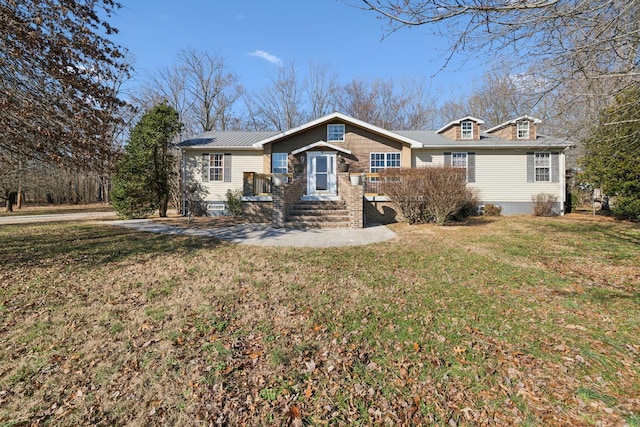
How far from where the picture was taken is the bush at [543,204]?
13891mm

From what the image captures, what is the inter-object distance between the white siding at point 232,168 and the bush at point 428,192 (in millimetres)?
7741

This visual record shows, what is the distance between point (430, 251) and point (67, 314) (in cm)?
670

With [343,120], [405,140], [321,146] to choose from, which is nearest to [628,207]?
[405,140]

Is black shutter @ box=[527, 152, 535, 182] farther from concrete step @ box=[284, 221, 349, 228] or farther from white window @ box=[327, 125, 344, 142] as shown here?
concrete step @ box=[284, 221, 349, 228]

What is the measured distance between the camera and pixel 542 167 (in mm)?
14797

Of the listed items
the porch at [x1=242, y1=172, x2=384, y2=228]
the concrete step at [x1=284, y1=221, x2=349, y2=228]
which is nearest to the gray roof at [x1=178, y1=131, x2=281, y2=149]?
the porch at [x1=242, y1=172, x2=384, y2=228]

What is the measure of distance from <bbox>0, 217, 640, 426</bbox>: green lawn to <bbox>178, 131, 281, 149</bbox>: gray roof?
10.00 meters

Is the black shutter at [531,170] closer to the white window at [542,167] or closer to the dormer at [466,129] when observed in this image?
the white window at [542,167]

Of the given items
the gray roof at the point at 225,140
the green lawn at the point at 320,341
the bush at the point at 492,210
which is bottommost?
the green lawn at the point at 320,341

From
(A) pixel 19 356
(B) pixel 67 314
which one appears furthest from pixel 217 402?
(B) pixel 67 314

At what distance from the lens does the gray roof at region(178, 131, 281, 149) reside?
14992 mm

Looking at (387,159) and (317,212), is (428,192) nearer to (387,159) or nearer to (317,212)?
(317,212)

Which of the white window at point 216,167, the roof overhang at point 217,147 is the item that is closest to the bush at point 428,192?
the roof overhang at point 217,147

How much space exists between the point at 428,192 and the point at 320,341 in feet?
26.5
